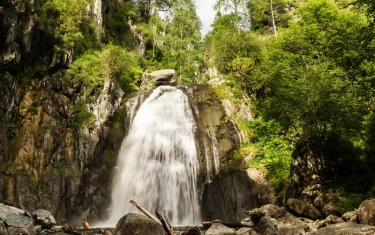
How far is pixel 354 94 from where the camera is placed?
14219mm

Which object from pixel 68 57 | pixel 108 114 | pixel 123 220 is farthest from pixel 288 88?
pixel 68 57

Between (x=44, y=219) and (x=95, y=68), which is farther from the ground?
(x=95, y=68)

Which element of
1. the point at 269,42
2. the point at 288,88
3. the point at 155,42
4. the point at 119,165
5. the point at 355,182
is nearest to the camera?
the point at 355,182

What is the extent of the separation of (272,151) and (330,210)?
7283mm

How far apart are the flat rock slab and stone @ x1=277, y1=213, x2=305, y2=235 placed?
56.1 inches

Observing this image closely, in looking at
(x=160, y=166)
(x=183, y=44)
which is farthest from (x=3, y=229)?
(x=183, y=44)

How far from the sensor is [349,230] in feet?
29.1

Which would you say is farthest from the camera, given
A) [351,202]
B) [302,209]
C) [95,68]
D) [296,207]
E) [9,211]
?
[95,68]

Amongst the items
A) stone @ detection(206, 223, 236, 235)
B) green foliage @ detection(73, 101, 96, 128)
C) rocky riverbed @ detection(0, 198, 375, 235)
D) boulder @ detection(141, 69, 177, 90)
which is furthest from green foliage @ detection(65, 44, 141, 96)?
stone @ detection(206, 223, 236, 235)

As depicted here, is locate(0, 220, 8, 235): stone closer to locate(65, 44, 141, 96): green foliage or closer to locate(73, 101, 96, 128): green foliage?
locate(73, 101, 96, 128): green foliage

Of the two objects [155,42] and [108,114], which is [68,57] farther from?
[155,42]

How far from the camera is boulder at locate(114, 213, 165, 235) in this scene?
819 centimetres

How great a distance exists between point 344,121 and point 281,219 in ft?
17.0

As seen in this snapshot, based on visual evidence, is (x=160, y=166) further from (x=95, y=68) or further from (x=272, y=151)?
(x=95, y=68)
